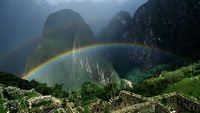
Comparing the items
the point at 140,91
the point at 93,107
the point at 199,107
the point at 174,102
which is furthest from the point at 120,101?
the point at 140,91

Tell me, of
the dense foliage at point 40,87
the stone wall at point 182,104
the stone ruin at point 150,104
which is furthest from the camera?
the dense foliage at point 40,87

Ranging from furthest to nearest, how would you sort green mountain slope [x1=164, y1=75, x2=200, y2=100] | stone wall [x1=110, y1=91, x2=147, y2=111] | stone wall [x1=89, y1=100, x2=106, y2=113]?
green mountain slope [x1=164, y1=75, x2=200, y2=100] → stone wall [x1=89, y1=100, x2=106, y2=113] → stone wall [x1=110, y1=91, x2=147, y2=111]

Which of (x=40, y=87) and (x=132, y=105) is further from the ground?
(x=132, y=105)

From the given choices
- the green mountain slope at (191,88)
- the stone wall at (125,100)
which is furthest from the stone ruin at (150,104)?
the green mountain slope at (191,88)

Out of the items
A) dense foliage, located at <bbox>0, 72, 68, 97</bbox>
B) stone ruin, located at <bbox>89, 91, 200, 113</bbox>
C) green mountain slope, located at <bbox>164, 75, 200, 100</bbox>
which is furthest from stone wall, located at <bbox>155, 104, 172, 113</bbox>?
dense foliage, located at <bbox>0, 72, 68, 97</bbox>

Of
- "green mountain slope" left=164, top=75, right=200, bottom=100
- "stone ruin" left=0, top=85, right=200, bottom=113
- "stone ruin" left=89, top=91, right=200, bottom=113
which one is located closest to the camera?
"stone ruin" left=89, top=91, right=200, bottom=113

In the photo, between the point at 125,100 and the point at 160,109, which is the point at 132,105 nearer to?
the point at 160,109

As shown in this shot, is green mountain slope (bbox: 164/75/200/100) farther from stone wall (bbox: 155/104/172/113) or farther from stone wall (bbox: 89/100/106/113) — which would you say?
stone wall (bbox: 155/104/172/113)

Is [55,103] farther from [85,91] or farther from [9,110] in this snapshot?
[85,91]

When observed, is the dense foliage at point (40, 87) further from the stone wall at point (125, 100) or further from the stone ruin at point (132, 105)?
the stone wall at point (125, 100)

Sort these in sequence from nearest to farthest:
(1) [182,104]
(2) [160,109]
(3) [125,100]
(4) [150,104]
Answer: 1. (2) [160,109]
2. (4) [150,104]
3. (1) [182,104]
4. (3) [125,100]

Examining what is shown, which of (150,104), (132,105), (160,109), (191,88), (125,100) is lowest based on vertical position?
(191,88)

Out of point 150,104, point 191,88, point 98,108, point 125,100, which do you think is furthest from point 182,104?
point 191,88
